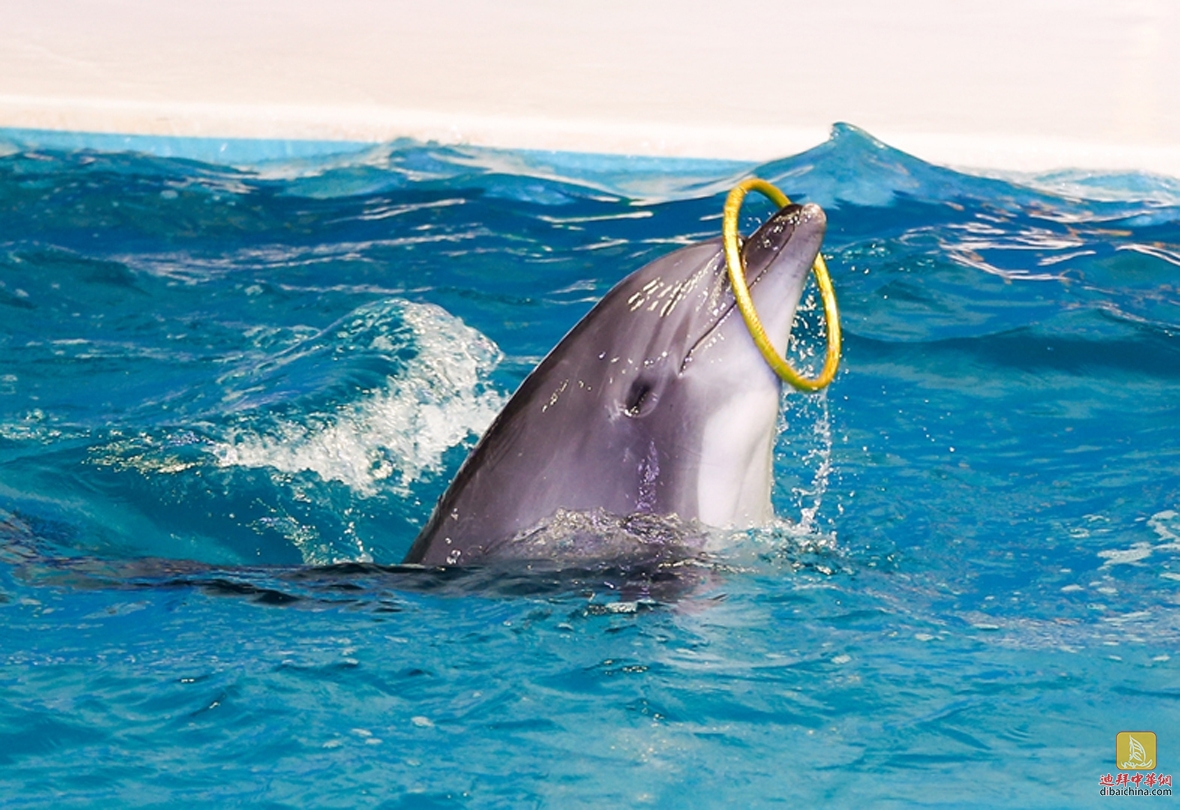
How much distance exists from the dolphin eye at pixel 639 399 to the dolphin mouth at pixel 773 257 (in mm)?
115

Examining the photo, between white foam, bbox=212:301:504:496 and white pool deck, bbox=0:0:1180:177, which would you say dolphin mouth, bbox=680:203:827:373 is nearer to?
white foam, bbox=212:301:504:496

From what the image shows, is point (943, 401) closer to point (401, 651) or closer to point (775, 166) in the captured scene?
point (401, 651)

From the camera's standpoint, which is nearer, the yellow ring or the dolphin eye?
the yellow ring

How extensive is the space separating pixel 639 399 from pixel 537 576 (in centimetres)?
56

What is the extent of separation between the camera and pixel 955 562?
4816mm

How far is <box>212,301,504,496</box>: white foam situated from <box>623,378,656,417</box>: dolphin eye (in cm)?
200

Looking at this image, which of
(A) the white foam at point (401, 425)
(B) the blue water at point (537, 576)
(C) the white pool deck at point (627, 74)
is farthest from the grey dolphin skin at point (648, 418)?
(C) the white pool deck at point (627, 74)

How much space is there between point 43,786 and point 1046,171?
377 inches

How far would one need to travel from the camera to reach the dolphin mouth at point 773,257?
385 centimetres

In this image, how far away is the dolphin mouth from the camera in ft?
12.6

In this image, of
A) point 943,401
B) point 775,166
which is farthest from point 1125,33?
point 943,401

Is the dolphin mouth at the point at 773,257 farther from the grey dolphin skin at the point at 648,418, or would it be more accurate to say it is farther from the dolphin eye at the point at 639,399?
the dolphin eye at the point at 639,399

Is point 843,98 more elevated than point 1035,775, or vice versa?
point 843,98

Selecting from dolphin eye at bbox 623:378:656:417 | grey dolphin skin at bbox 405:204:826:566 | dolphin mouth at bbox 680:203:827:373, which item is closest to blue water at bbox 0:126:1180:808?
grey dolphin skin at bbox 405:204:826:566
